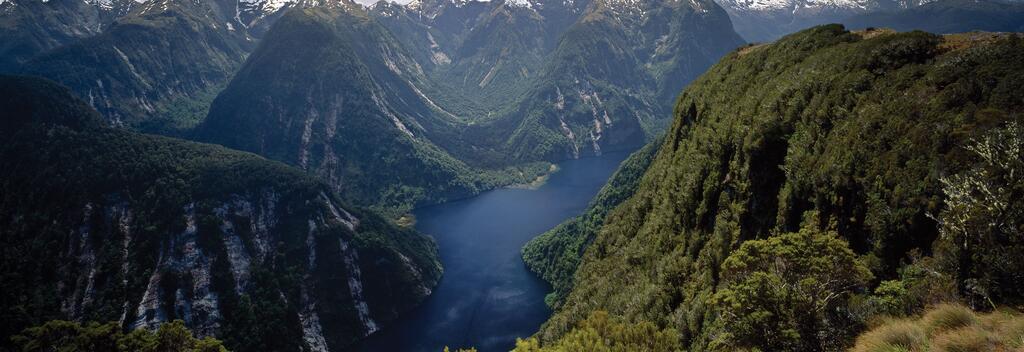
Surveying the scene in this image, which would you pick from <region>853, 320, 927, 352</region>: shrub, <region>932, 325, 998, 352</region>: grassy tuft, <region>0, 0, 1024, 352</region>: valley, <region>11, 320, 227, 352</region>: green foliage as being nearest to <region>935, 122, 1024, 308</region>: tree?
<region>0, 0, 1024, 352</region>: valley

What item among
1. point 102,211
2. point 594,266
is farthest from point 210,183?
point 594,266

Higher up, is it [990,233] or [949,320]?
[990,233]

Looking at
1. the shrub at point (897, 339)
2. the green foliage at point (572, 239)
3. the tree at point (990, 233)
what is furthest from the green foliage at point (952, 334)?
the green foliage at point (572, 239)

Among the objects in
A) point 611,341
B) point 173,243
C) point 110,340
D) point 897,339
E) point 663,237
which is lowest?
point 663,237

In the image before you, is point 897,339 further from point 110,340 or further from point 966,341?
point 110,340

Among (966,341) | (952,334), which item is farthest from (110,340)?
(966,341)

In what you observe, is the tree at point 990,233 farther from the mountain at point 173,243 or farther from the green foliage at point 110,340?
the mountain at point 173,243
